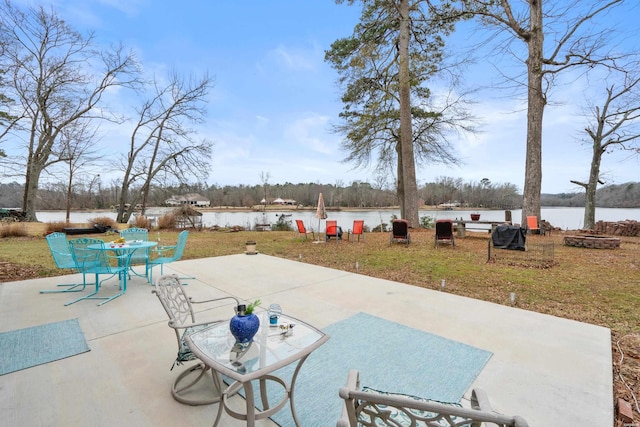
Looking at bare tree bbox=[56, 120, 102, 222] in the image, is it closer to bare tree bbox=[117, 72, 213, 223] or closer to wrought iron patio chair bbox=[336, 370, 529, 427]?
bare tree bbox=[117, 72, 213, 223]

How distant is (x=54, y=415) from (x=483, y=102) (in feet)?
45.8

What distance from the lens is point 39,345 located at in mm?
2469

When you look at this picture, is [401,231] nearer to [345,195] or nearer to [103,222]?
[103,222]

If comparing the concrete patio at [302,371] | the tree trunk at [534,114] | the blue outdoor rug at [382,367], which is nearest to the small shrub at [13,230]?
the concrete patio at [302,371]

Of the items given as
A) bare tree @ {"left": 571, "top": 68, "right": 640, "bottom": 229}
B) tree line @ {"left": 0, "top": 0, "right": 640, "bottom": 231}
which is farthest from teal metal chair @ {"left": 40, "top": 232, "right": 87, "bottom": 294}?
bare tree @ {"left": 571, "top": 68, "right": 640, "bottom": 229}

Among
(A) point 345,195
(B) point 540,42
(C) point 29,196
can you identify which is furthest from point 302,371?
(A) point 345,195

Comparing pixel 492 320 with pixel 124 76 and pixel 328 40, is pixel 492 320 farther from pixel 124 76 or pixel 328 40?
pixel 124 76

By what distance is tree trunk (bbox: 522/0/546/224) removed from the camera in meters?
8.93

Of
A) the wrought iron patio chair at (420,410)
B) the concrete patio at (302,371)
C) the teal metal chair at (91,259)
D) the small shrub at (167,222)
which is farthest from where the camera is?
the small shrub at (167,222)

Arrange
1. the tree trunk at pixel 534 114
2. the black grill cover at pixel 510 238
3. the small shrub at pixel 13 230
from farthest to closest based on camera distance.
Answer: the small shrub at pixel 13 230, the tree trunk at pixel 534 114, the black grill cover at pixel 510 238

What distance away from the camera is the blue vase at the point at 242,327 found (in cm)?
147

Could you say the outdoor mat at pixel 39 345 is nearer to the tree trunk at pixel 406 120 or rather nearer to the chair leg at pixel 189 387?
the chair leg at pixel 189 387

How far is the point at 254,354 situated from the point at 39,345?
2392mm

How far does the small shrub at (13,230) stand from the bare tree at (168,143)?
5533 mm
